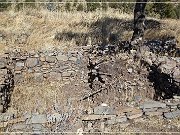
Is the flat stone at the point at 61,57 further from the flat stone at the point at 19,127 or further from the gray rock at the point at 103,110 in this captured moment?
the flat stone at the point at 19,127

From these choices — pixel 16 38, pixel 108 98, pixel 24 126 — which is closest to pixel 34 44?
pixel 16 38

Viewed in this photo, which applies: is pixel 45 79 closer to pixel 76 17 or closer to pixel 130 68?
pixel 130 68

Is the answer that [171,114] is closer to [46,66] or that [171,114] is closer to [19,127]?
[19,127]

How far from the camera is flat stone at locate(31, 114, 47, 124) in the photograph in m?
7.59

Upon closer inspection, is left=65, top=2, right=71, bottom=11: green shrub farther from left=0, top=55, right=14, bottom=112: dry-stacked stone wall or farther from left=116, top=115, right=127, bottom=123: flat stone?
left=116, top=115, right=127, bottom=123: flat stone

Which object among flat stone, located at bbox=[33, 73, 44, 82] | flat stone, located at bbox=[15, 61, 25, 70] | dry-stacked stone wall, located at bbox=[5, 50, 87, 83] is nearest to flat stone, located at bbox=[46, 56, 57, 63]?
dry-stacked stone wall, located at bbox=[5, 50, 87, 83]

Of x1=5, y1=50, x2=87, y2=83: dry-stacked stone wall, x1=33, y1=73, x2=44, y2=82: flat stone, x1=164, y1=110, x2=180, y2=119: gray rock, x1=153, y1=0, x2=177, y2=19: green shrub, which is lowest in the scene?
x1=164, y1=110, x2=180, y2=119: gray rock

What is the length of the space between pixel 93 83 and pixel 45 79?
1795 mm

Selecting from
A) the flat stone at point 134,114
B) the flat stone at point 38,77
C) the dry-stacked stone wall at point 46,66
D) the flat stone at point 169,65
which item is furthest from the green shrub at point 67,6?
the flat stone at point 134,114

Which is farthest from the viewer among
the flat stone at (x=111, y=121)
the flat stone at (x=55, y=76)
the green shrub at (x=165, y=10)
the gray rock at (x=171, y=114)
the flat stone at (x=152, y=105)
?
the green shrub at (x=165, y=10)

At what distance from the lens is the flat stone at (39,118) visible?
7586 mm

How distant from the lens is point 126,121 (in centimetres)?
781

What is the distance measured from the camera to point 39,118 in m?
7.68

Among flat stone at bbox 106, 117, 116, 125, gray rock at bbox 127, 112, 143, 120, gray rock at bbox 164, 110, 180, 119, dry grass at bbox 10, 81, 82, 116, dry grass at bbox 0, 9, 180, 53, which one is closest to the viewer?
flat stone at bbox 106, 117, 116, 125
